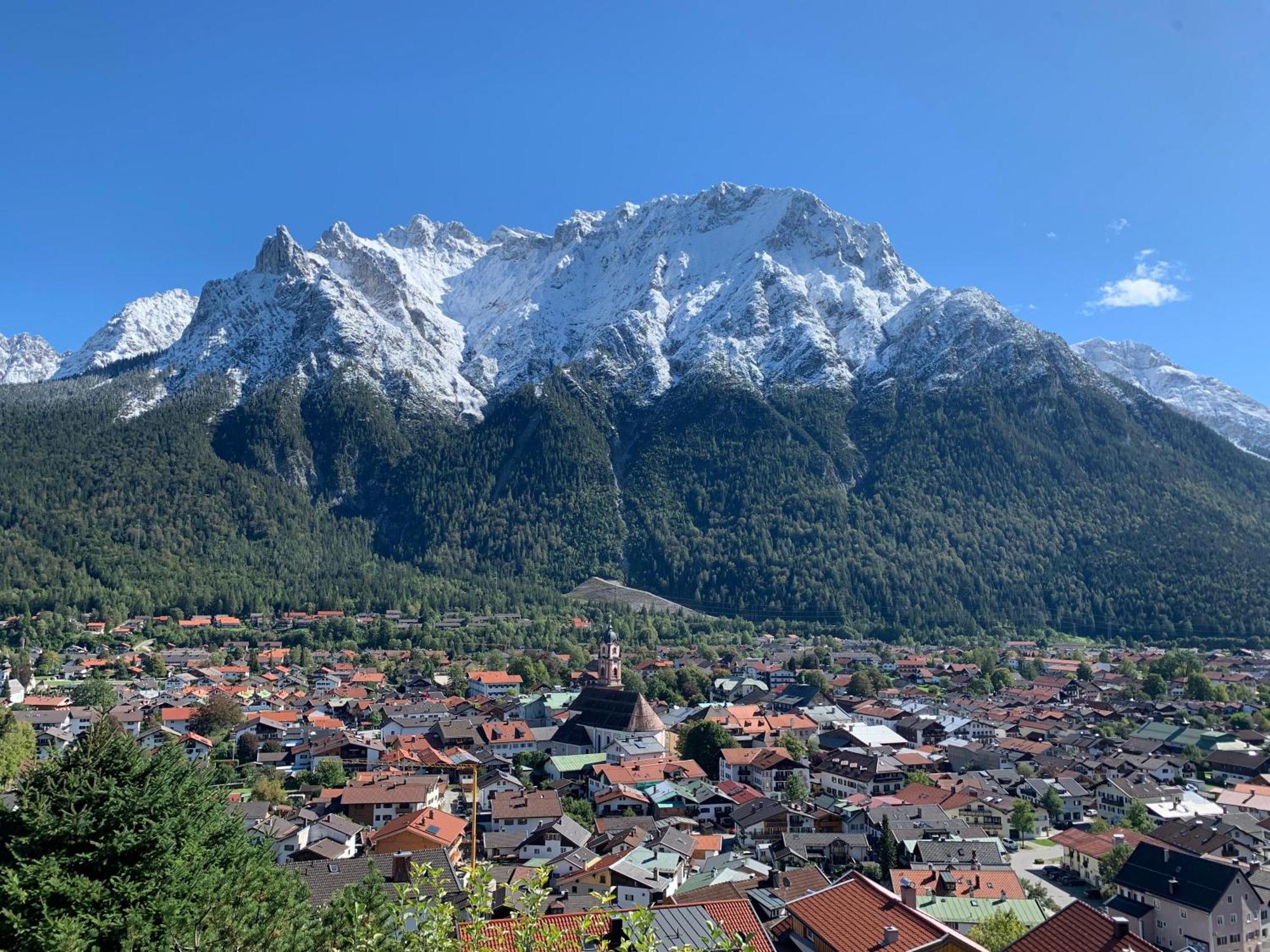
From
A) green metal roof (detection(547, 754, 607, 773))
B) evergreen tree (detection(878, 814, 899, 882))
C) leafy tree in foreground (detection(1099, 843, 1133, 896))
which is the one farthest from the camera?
green metal roof (detection(547, 754, 607, 773))

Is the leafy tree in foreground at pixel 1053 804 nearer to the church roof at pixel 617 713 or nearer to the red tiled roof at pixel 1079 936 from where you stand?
the church roof at pixel 617 713

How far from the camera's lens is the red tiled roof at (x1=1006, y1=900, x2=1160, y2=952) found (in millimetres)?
22328

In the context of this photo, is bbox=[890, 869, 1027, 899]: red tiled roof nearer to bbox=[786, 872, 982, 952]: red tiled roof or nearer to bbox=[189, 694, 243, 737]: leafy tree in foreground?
bbox=[786, 872, 982, 952]: red tiled roof

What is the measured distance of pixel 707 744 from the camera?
70562 mm

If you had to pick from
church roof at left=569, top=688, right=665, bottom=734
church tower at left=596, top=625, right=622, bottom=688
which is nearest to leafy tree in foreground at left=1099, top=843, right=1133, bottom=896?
church roof at left=569, top=688, right=665, bottom=734

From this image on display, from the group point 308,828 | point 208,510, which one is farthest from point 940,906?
point 208,510

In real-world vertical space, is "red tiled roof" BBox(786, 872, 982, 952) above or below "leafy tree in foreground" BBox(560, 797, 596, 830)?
above

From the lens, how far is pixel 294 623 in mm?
135875

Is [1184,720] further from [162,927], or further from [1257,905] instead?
[162,927]

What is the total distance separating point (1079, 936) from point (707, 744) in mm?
48823

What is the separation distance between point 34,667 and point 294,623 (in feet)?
128

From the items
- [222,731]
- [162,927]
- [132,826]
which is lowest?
[222,731]

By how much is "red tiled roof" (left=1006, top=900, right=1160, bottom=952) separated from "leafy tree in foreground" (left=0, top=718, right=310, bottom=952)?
17.3 m

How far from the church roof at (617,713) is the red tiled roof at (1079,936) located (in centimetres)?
4997
